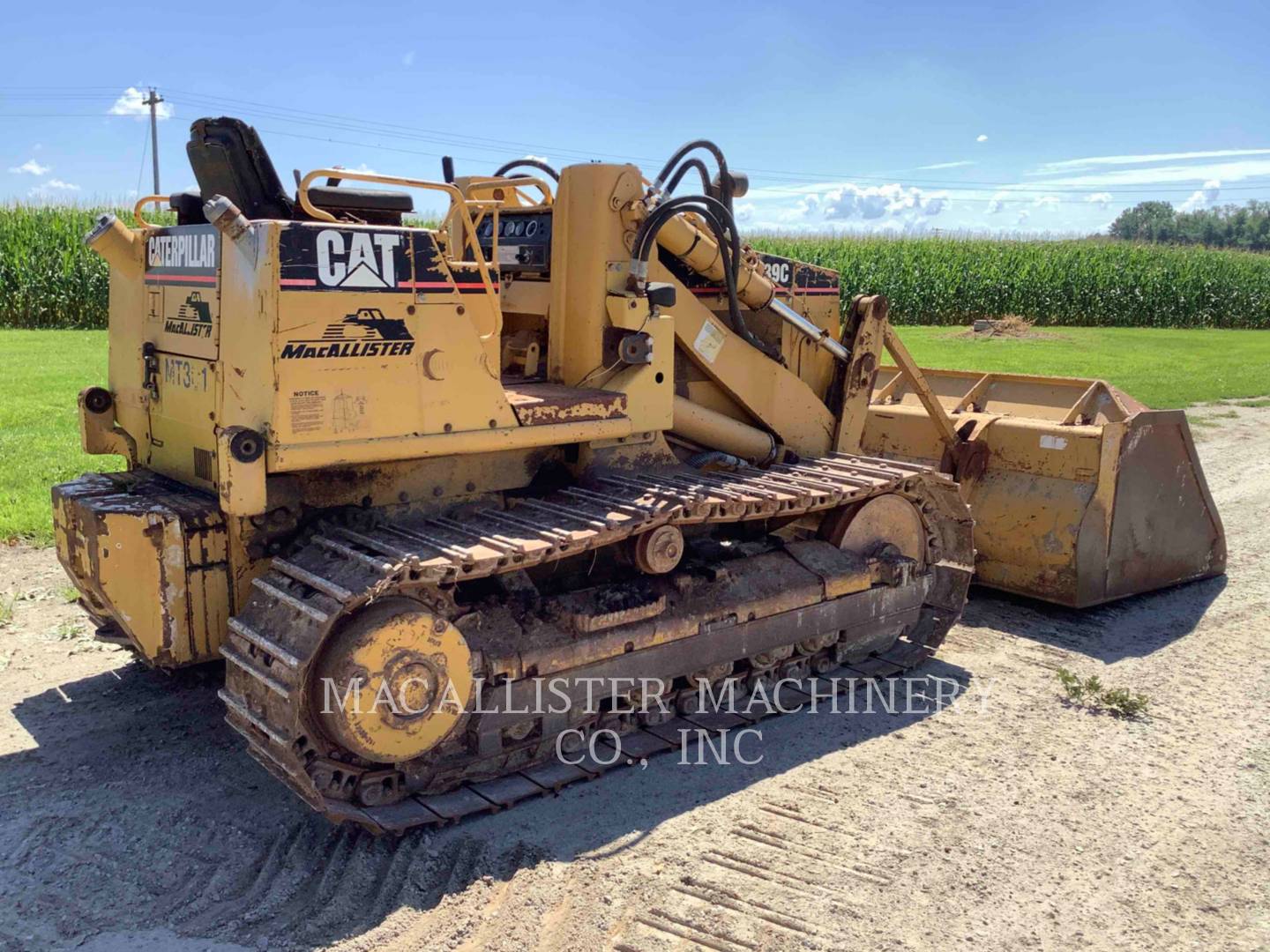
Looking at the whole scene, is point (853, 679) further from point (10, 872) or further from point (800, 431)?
point (10, 872)

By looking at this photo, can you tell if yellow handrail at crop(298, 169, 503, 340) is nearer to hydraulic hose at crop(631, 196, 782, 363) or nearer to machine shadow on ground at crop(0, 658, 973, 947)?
hydraulic hose at crop(631, 196, 782, 363)

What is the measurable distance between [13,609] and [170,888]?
349 centimetres

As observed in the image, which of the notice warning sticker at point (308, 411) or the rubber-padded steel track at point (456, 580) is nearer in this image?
the rubber-padded steel track at point (456, 580)

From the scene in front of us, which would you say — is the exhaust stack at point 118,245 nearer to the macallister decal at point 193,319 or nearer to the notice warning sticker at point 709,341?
the macallister decal at point 193,319

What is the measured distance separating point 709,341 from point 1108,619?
3371 mm

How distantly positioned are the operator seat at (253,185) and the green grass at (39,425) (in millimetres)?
4188

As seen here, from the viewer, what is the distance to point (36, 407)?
12492 millimetres

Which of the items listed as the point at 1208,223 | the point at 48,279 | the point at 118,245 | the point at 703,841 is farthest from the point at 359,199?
the point at 1208,223

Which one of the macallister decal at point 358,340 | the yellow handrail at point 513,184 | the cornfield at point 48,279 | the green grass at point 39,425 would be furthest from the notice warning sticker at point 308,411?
the cornfield at point 48,279

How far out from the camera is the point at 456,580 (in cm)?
431

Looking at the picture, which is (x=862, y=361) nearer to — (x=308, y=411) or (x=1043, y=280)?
(x=308, y=411)

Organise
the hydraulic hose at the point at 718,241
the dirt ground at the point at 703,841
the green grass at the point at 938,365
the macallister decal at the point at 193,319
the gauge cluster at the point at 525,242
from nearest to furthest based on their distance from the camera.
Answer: the dirt ground at the point at 703,841, the macallister decal at the point at 193,319, the hydraulic hose at the point at 718,241, the gauge cluster at the point at 525,242, the green grass at the point at 938,365

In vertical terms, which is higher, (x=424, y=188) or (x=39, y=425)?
(x=424, y=188)

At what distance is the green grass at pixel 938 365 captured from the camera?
9.45 m
